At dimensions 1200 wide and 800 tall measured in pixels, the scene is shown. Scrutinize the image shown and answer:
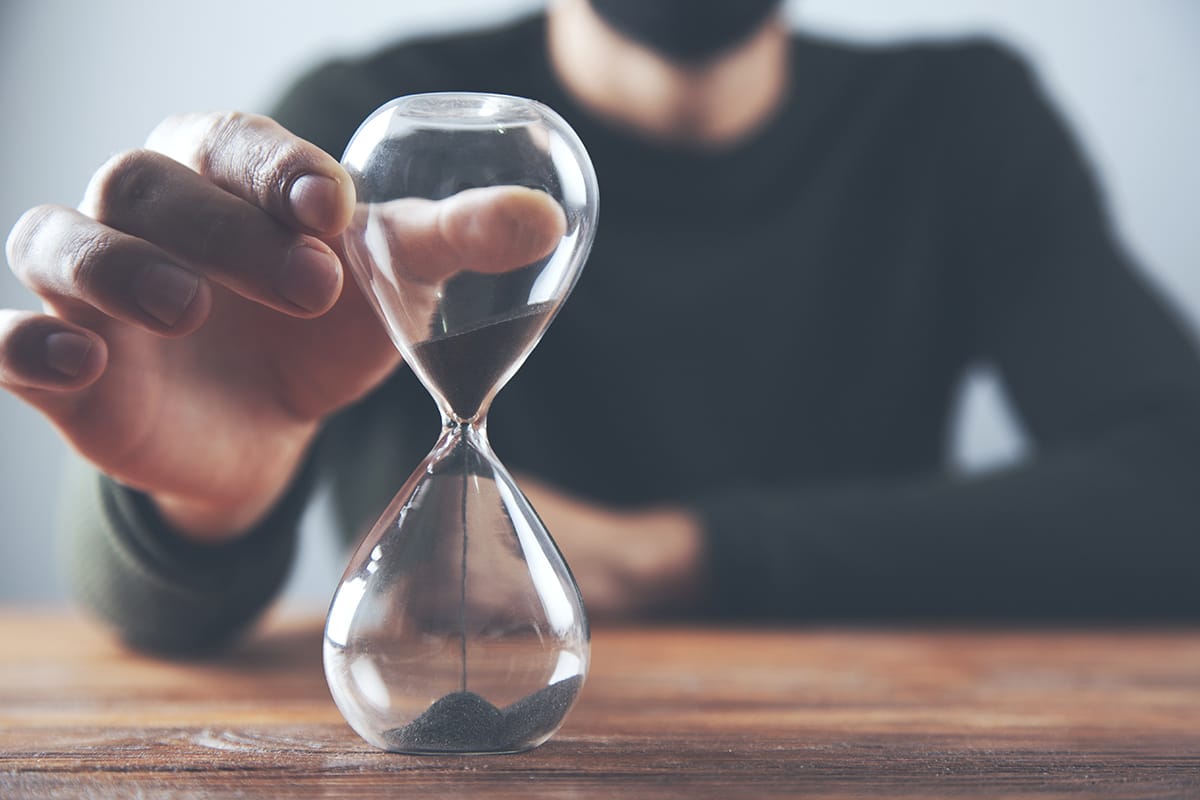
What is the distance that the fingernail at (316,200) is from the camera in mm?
565

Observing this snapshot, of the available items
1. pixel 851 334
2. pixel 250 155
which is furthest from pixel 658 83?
pixel 250 155

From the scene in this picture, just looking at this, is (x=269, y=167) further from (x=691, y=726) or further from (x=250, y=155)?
(x=691, y=726)

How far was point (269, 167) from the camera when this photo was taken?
0.60 m

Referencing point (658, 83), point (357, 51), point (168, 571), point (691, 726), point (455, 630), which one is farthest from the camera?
point (357, 51)

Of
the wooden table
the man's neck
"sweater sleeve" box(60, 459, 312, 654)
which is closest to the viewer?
the wooden table

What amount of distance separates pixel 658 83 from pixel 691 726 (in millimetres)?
1189

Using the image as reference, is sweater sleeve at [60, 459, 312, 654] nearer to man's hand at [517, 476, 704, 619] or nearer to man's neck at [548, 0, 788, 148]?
man's hand at [517, 476, 704, 619]

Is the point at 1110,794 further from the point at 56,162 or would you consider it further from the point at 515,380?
the point at 56,162

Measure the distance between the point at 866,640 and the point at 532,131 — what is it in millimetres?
706

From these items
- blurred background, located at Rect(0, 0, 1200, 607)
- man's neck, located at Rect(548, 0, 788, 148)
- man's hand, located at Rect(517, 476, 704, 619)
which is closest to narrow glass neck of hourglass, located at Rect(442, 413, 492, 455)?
man's hand, located at Rect(517, 476, 704, 619)

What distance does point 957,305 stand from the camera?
5.84 feet

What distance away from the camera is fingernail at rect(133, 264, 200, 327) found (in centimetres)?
60

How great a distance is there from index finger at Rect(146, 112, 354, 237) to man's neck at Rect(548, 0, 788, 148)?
1.03 m

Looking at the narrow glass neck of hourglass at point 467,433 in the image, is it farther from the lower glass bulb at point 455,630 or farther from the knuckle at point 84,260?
the knuckle at point 84,260
